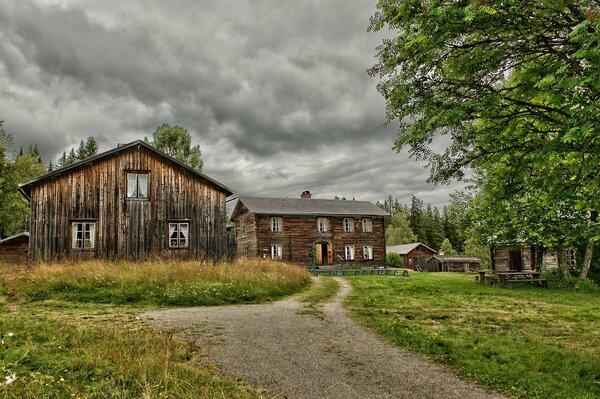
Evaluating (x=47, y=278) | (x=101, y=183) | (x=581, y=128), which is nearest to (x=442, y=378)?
(x=581, y=128)

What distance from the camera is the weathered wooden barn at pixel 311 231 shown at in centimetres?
3769

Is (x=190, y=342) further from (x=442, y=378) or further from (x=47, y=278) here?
(x=47, y=278)

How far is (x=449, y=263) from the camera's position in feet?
174

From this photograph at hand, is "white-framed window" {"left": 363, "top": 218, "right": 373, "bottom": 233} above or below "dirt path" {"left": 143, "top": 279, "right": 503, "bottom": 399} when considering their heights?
above

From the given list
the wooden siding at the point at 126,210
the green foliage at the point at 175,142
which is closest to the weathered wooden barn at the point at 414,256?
the green foliage at the point at 175,142

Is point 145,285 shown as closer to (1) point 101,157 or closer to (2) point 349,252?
(1) point 101,157

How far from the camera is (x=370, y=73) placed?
7.47m

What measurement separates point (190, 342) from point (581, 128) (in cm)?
762

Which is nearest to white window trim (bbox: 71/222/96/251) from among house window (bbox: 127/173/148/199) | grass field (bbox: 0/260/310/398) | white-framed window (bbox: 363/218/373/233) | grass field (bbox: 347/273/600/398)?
house window (bbox: 127/173/148/199)

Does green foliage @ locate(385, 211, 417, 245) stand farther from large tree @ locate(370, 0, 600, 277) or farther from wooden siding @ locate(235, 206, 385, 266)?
large tree @ locate(370, 0, 600, 277)

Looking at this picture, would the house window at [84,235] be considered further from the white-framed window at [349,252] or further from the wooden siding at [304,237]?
the white-framed window at [349,252]

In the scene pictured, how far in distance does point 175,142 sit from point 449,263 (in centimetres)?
3954

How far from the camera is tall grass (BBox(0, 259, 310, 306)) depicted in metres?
13.7

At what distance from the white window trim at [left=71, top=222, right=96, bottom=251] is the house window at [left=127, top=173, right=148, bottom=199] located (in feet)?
8.80
